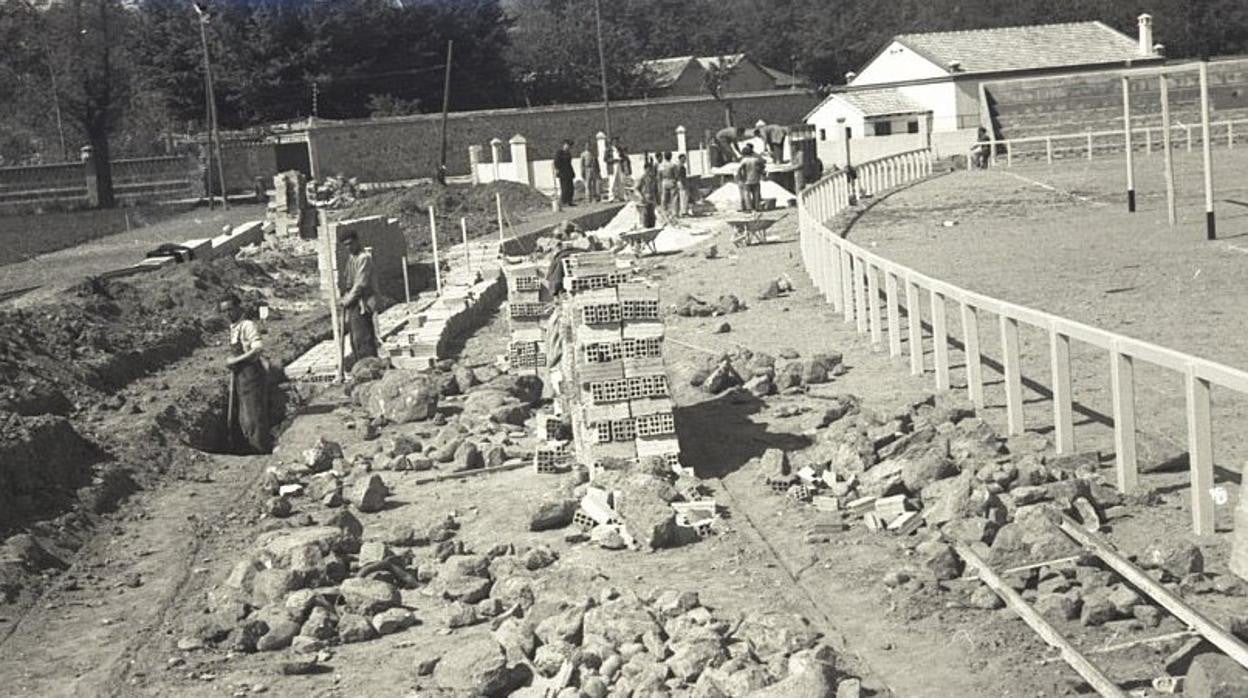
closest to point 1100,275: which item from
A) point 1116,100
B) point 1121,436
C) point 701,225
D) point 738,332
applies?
point 738,332

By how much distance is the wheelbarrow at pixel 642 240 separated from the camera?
1329 inches

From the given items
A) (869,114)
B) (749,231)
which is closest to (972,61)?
(869,114)

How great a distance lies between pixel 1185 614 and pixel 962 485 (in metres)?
2.72

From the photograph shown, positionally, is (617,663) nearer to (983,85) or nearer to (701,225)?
(701,225)

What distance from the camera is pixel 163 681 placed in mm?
9883

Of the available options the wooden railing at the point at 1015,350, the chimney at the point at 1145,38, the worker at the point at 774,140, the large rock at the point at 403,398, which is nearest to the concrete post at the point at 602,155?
the worker at the point at 774,140

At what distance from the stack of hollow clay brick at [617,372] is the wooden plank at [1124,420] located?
11.8ft

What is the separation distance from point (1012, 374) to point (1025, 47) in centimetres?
6086

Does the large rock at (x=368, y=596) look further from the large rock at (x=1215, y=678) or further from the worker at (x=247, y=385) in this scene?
the worker at (x=247, y=385)

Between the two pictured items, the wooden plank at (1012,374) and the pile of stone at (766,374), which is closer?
the wooden plank at (1012,374)

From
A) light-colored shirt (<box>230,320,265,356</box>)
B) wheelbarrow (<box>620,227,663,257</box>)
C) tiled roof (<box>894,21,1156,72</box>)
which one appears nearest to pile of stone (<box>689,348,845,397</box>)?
light-colored shirt (<box>230,320,265,356</box>)

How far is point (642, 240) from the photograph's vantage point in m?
34.3

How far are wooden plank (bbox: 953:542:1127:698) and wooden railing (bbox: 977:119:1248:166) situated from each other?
40548mm

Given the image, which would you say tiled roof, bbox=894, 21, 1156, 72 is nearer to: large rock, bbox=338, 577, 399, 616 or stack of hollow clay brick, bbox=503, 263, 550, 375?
stack of hollow clay brick, bbox=503, 263, 550, 375
